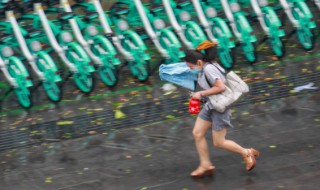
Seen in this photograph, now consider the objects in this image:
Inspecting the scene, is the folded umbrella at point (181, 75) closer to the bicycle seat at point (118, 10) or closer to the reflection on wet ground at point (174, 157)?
the reflection on wet ground at point (174, 157)

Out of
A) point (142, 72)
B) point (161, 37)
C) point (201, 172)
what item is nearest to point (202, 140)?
point (201, 172)

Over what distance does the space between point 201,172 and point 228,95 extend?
3.10 feet

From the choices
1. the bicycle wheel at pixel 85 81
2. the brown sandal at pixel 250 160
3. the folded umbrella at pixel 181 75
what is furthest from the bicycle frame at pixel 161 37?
the brown sandal at pixel 250 160

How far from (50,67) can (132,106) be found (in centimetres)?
137

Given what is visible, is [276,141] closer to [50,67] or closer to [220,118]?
[220,118]

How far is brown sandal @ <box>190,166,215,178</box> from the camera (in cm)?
789

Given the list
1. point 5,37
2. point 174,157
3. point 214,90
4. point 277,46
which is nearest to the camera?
point 214,90

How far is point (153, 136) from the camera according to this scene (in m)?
9.30

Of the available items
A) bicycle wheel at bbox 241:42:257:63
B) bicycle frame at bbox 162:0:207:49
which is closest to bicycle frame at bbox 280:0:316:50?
bicycle wheel at bbox 241:42:257:63

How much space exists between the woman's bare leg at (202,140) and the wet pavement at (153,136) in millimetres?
188

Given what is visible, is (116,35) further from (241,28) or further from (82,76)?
(241,28)

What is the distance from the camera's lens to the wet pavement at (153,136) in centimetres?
796

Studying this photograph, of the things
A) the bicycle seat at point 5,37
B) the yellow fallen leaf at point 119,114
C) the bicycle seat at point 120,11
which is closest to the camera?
the yellow fallen leaf at point 119,114

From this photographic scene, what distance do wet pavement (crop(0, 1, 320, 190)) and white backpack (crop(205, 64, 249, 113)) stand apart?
0.85m
